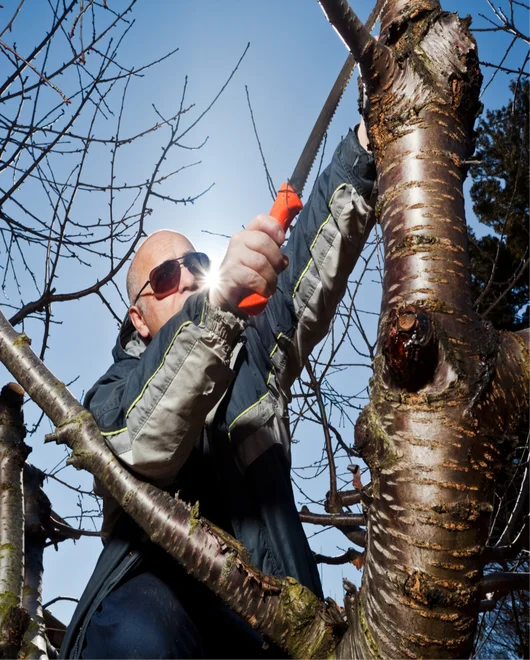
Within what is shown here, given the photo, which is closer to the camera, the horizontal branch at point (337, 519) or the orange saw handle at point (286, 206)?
the orange saw handle at point (286, 206)


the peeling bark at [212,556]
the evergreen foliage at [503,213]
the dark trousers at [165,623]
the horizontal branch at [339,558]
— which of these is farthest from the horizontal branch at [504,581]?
the evergreen foliage at [503,213]

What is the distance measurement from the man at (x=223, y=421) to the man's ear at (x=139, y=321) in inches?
9.4

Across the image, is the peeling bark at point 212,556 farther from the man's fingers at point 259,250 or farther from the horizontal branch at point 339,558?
the horizontal branch at point 339,558

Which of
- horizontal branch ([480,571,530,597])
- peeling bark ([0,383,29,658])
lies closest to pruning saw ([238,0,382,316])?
peeling bark ([0,383,29,658])

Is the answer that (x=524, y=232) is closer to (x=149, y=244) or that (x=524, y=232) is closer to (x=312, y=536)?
(x=312, y=536)

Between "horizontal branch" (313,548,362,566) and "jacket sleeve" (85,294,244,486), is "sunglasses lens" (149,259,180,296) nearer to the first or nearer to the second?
"jacket sleeve" (85,294,244,486)

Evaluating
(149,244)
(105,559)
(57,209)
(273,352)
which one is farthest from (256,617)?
(57,209)

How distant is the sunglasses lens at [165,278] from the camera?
2377 mm

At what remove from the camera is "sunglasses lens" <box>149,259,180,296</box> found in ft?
7.80

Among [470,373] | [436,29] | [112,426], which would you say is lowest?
[112,426]

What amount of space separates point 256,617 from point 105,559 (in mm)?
574

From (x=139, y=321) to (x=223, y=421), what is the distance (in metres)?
0.75

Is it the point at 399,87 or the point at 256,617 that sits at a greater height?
the point at 399,87

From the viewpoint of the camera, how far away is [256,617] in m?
1.31
